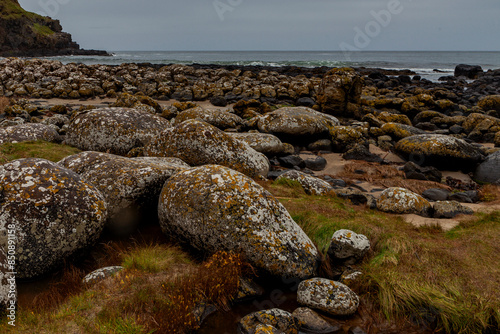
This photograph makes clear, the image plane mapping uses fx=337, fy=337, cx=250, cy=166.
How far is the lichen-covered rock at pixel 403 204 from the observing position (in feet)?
25.2

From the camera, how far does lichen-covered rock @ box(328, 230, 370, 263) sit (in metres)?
5.42

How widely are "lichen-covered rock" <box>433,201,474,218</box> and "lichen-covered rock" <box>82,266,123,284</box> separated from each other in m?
6.68

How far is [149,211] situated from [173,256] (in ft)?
4.58

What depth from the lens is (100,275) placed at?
183 inches

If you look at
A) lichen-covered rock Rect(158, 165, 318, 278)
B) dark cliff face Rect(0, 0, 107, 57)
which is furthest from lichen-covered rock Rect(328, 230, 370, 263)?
dark cliff face Rect(0, 0, 107, 57)

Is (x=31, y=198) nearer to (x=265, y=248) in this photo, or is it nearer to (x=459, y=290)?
(x=265, y=248)

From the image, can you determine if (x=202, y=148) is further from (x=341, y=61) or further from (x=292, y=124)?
(x=341, y=61)

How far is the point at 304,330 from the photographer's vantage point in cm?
436

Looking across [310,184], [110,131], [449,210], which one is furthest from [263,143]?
[449,210]

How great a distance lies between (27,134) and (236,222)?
894 centimetres

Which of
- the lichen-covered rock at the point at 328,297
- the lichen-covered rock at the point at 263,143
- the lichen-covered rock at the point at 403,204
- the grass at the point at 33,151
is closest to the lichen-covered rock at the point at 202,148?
the lichen-covered rock at the point at 263,143

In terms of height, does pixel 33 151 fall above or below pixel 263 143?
above

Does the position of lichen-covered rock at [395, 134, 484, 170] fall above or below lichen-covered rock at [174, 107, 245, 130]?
below

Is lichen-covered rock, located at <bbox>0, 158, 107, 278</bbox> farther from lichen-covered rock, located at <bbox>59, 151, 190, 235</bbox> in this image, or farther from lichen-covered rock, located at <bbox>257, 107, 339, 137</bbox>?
lichen-covered rock, located at <bbox>257, 107, 339, 137</bbox>
